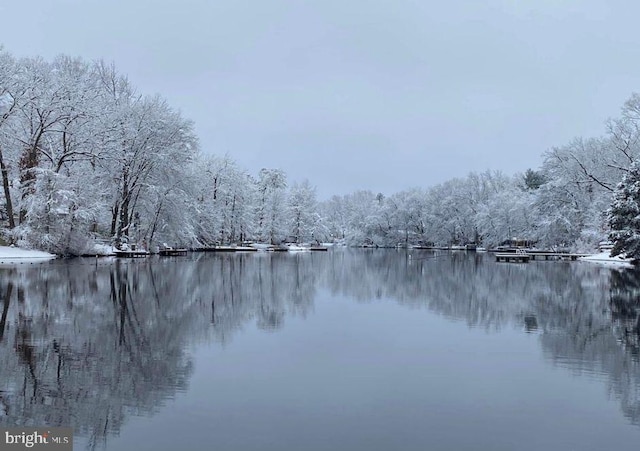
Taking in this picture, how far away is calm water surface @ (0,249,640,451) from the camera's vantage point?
5766mm

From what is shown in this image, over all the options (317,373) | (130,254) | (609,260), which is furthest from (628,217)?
(130,254)

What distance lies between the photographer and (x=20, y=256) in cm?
3325

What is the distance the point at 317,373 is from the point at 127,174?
39.3 meters

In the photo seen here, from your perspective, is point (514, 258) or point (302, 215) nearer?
point (514, 258)

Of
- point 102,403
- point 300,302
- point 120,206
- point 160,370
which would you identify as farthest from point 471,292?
point 120,206

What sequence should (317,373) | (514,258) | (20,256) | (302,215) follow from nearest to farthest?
(317,373) → (20,256) → (514,258) → (302,215)

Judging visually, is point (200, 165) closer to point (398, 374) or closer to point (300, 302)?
point (300, 302)

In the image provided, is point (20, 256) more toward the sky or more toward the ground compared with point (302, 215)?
more toward the ground

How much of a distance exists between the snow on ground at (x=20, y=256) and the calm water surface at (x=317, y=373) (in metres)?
17.6

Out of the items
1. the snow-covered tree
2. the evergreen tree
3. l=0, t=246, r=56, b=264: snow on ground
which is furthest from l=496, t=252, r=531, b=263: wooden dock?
the snow-covered tree

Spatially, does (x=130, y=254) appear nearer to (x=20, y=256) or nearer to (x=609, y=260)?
(x=20, y=256)

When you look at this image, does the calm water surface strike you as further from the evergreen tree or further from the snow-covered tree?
the snow-covered tree

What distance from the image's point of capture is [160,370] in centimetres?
812

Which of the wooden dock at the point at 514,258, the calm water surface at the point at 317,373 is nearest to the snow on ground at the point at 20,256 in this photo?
the calm water surface at the point at 317,373
